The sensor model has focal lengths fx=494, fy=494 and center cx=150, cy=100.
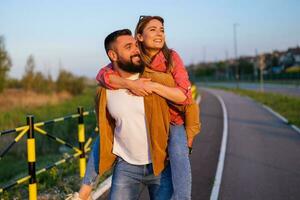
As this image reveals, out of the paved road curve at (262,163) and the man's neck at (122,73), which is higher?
the man's neck at (122,73)

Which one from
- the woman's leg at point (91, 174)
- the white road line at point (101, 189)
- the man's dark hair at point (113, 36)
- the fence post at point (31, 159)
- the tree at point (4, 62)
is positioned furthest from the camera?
the tree at point (4, 62)

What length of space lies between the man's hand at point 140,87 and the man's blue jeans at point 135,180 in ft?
1.68

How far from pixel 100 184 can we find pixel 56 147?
36.0ft

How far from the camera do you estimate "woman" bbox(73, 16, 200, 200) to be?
10.9ft

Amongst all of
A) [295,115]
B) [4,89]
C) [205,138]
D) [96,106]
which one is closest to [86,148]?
[205,138]

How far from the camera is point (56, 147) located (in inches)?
736

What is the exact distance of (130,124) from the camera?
11.0 ft

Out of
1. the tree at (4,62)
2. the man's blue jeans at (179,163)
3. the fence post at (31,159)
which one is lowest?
the fence post at (31,159)

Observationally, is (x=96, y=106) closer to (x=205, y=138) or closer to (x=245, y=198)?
(x=245, y=198)

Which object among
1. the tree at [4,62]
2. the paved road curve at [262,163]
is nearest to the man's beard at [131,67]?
the paved road curve at [262,163]

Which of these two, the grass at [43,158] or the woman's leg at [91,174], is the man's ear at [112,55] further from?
the grass at [43,158]

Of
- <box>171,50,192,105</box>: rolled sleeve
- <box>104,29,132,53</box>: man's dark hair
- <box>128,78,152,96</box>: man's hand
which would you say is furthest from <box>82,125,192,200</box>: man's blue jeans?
<box>104,29,132,53</box>: man's dark hair

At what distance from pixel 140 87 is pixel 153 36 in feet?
1.29

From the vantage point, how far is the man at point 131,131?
10.9 ft
